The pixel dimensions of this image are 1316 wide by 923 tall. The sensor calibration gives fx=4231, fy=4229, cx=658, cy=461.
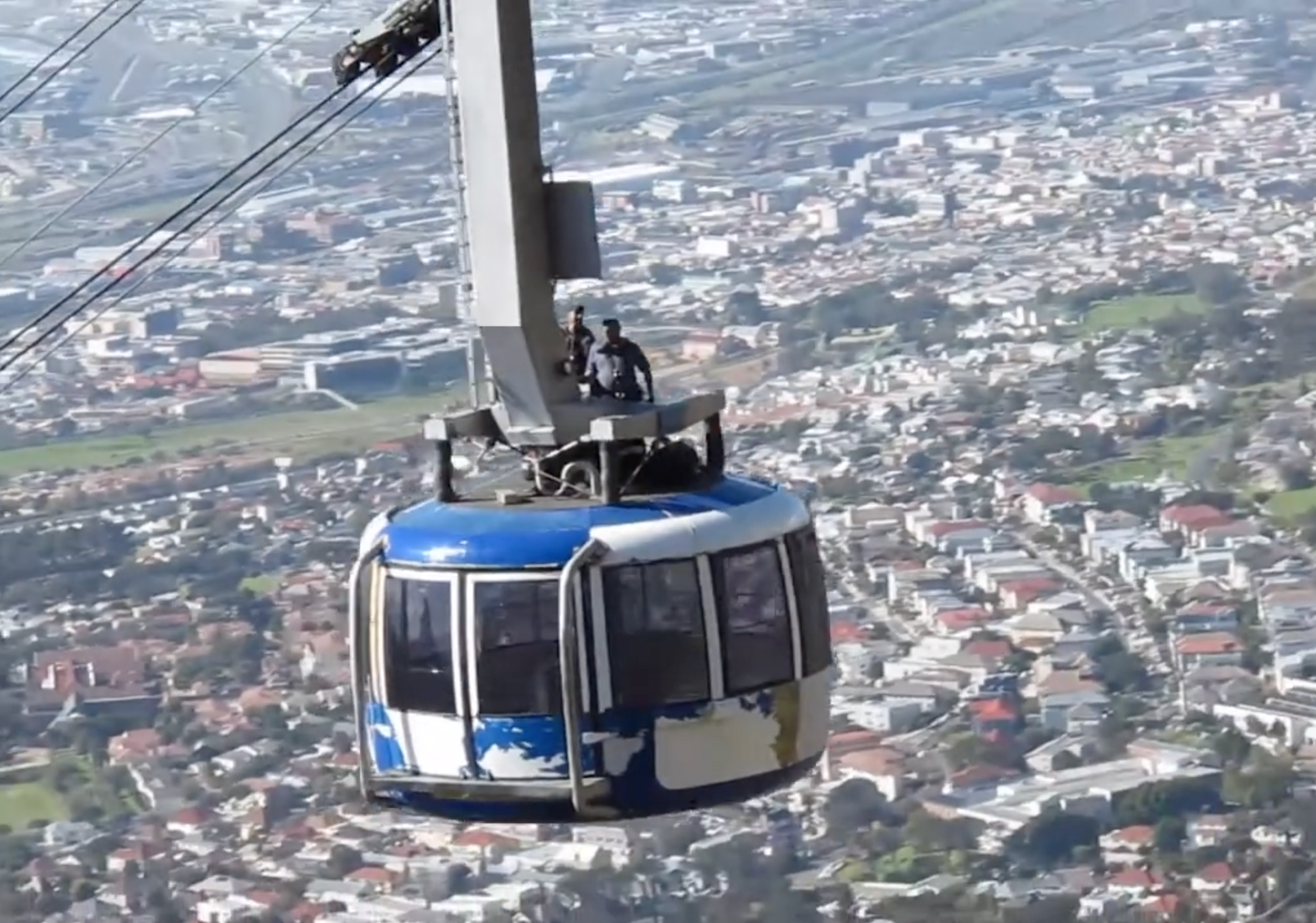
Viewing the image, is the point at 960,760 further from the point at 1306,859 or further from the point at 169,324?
the point at 169,324

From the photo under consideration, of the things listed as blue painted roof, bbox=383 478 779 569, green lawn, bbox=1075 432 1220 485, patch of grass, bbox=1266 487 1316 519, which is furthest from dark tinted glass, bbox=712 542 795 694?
green lawn, bbox=1075 432 1220 485

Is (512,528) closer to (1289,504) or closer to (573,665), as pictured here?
(573,665)

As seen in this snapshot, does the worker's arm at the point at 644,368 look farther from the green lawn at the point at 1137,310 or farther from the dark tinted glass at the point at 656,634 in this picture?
A: the green lawn at the point at 1137,310

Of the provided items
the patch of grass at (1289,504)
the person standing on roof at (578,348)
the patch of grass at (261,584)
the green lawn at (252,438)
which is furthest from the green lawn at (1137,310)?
the person standing on roof at (578,348)

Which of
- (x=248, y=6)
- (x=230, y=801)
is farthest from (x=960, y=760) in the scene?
(x=248, y=6)

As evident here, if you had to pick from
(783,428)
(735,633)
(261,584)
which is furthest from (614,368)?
(783,428)

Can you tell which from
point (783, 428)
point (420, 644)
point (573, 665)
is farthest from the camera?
point (783, 428)
